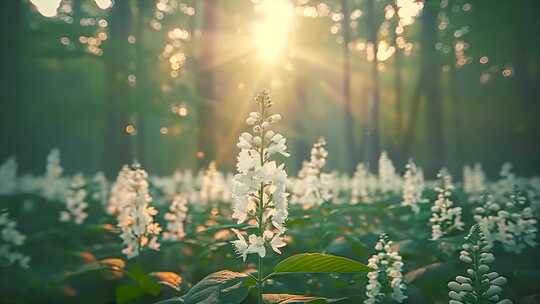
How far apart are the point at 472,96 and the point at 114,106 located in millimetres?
24009

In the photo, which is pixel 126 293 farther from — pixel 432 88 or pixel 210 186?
pixel 432 88

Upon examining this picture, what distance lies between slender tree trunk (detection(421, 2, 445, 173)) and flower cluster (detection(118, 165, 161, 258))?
Answer: 11.4m

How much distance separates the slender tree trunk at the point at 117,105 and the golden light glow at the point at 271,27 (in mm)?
5946

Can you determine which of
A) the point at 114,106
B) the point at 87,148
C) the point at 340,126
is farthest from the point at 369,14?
the point at 340,126

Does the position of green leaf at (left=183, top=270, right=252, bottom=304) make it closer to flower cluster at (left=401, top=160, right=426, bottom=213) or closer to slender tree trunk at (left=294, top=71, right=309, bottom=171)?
flower cluster at (left=401, top=160, right=426, bottom=213)

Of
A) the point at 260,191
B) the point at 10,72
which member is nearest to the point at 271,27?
the point at 10,72

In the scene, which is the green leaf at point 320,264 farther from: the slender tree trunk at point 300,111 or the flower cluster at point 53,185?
the slender tree trunk at point 300,111

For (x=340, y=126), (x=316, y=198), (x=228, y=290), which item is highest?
(x=340, y=126)

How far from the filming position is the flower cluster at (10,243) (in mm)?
6645

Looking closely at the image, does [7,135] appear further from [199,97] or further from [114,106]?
[199,97]

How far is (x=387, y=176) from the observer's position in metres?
10.5

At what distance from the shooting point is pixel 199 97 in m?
14.3

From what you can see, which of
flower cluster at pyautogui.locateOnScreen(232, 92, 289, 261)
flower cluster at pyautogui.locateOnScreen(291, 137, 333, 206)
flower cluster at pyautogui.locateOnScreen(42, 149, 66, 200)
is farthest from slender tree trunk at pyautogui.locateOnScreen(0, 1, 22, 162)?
A: flower cluster at pyautogui.locateOnScreen(232, 92, 289, 261)

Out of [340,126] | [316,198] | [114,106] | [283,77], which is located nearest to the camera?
[316,198]
